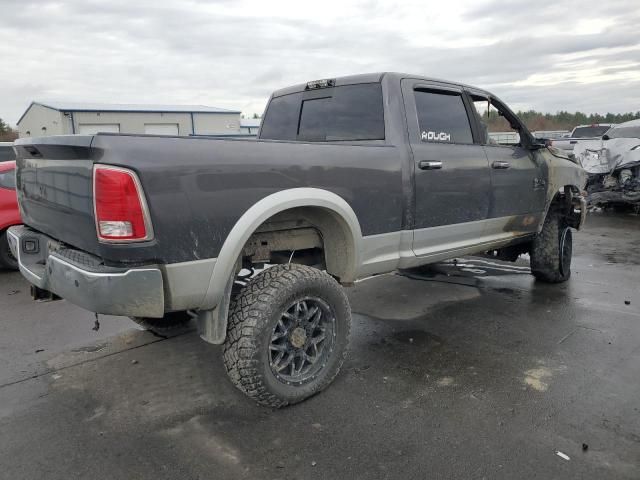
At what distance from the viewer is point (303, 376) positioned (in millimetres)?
3193

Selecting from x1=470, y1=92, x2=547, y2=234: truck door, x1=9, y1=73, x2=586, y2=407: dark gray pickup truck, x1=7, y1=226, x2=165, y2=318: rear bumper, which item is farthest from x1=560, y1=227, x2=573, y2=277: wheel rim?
x1=7, y1=226, x2=165, y2=318: rear bumper

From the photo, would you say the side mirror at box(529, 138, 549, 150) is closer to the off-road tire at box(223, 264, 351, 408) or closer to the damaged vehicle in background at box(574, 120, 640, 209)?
the off-road tire at box(223, 264, 351, 408)

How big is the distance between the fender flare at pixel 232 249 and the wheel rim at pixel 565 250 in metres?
3.75

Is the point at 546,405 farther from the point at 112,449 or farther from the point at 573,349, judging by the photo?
the point at 112,449

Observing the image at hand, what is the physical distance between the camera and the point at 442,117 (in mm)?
4203

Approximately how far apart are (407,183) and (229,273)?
1545mm

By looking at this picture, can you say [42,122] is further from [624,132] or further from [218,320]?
[218,320]

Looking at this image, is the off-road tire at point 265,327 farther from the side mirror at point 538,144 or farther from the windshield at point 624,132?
the windshield at point 624,132

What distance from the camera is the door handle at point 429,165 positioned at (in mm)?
3762

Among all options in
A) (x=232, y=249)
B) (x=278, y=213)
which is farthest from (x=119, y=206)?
(x=278, y=213)

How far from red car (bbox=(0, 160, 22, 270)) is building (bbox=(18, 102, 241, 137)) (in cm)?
2359

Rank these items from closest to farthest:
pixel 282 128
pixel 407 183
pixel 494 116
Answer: pixel 407 183 < pixel 282 128 < pixel 494 116

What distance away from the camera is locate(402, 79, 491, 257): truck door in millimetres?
3830

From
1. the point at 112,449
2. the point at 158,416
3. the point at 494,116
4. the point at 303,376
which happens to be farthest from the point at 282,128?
the point at 112,449
